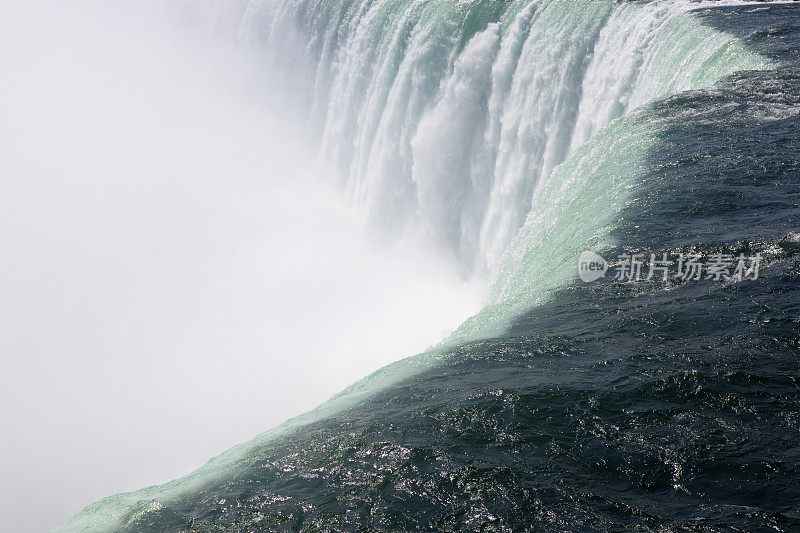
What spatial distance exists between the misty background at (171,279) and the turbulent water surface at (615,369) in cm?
776

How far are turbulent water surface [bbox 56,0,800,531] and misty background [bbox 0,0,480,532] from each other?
7.76m

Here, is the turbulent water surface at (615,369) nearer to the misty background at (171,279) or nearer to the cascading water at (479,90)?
the cascading water at (479,90)

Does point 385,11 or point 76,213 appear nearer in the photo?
point 385,11

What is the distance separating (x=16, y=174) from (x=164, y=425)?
20.4 metres

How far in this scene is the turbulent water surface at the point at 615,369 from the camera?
432cm

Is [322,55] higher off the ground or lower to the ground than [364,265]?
higher

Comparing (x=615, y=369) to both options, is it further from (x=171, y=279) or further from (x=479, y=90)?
(x=171, y=279)

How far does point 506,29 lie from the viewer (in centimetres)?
1681

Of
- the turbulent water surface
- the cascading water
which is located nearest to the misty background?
the cascading water

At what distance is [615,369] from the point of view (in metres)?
5.43

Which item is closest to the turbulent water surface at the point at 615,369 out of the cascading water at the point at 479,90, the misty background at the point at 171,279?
the cascading water at the point at 479,90

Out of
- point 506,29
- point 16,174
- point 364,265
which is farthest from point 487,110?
point 16,174

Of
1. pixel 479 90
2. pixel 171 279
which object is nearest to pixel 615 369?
pixel 479 90

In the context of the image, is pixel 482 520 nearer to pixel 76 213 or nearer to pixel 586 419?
pixel 586 419
